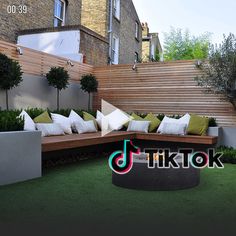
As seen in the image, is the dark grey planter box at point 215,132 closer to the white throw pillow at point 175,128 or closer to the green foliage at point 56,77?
the white throw pillow at point 175,128

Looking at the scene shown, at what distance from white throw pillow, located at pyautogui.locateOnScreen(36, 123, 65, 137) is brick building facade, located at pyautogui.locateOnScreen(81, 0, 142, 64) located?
9.23 metres

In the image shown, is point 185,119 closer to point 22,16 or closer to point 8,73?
point 8,73

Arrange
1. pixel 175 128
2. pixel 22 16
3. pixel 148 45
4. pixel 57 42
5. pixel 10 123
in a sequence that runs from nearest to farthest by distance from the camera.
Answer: pixel 10 123
pixel 175 128
pixel 57 42
pixel 22 16
pixel 148 45

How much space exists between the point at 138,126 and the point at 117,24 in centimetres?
939

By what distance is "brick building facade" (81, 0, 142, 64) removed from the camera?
14.6 m

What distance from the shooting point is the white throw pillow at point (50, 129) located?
5816mm

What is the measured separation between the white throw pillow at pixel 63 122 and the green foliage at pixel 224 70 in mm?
3261

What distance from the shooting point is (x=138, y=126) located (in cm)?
771

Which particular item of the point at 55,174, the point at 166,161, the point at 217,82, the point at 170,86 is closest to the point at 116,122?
the point at 170,86

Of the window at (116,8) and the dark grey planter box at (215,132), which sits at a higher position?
the window at (116,8)

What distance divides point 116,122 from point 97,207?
4840mm

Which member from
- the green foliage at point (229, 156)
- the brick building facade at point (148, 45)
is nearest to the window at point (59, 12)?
the green foliage at point (229, 156)

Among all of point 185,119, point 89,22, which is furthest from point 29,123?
point 89,22

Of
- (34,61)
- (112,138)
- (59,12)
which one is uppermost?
(59,12)
